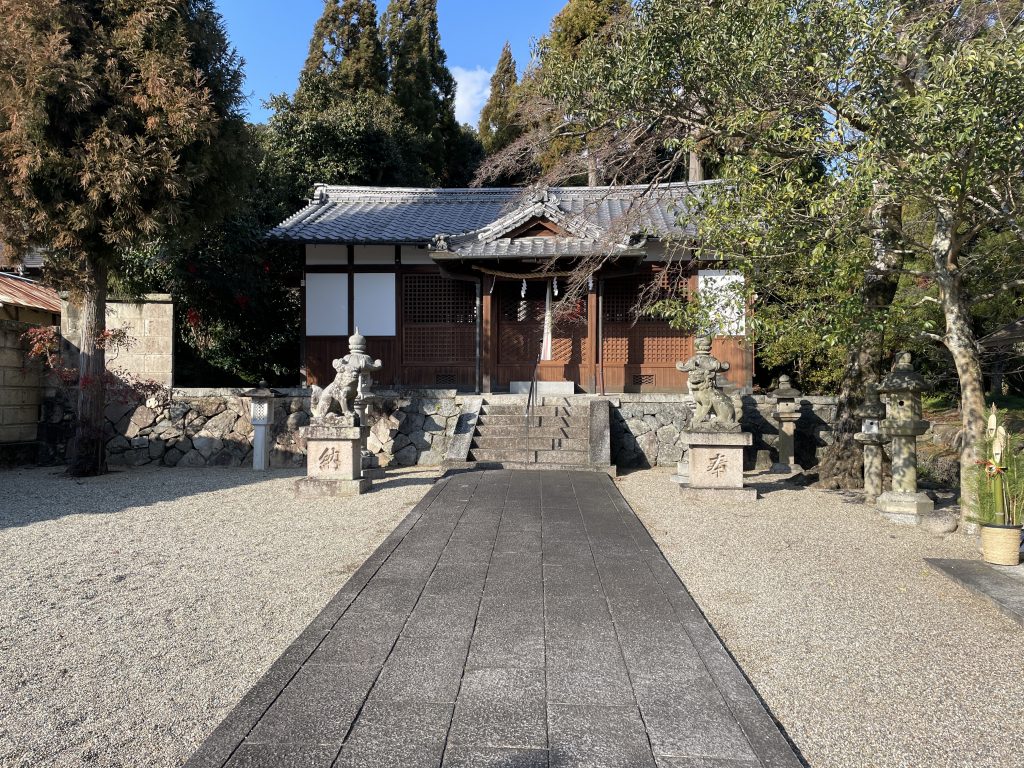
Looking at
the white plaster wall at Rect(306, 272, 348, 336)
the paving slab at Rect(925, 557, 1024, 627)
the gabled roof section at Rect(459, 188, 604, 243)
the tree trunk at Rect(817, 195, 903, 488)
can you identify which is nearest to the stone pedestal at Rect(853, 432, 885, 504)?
the tree trunk at Rect(817, 195, 903, 488)

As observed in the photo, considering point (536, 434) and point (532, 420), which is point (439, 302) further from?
point (536, 434)

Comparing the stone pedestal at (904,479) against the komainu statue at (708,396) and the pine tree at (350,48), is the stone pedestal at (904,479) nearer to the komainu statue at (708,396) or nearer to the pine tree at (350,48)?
the komainu statue at (708,396)

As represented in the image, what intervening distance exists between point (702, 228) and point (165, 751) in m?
6.04

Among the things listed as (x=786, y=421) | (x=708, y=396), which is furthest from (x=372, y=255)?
(x=786, y=421)

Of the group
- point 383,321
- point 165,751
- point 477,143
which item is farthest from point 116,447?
point 477,143

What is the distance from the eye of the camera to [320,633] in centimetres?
364

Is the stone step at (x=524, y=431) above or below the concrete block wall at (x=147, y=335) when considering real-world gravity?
below

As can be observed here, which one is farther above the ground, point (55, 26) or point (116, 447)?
point (55, 26)

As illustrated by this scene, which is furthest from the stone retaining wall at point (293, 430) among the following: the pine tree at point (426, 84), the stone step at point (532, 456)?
the pine tree at point (426, 84)

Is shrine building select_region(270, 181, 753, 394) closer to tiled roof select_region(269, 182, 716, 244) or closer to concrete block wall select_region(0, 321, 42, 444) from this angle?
tiled roof select_region(269, 182, 716, 244)

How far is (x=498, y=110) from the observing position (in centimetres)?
2723

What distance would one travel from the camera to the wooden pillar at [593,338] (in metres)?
13.1

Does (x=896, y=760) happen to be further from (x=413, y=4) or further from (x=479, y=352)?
(x=413, y=4)

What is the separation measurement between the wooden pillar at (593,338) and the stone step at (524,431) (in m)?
2.38
